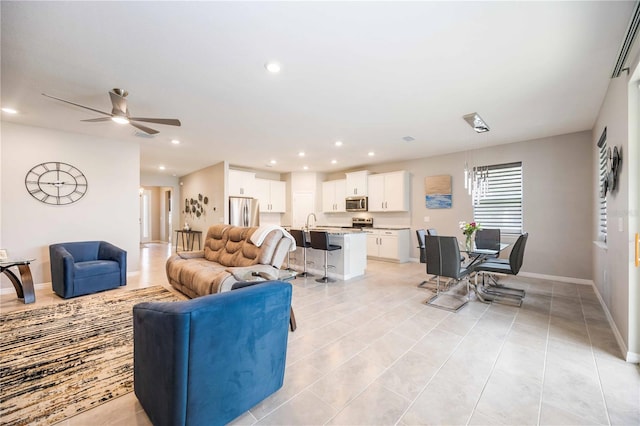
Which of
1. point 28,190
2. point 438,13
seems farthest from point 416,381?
point 28,190

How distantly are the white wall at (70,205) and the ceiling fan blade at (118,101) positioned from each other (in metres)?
2.60

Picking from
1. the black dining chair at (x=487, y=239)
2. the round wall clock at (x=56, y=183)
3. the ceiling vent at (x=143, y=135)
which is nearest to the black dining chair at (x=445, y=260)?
the black dining chair at (x=487, y=239)

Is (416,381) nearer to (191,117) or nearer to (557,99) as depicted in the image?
(557,99)

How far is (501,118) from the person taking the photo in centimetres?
398

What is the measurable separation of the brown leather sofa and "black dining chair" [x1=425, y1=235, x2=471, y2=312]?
2.03 metres

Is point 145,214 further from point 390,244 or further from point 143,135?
point 390,244

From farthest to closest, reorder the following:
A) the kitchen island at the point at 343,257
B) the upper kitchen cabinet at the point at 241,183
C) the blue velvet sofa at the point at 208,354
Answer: the upper kitchen cabinet at the point at 241,183, the kitchen island at the point at 343,257, the blue velvet sofa at the point at 208,354

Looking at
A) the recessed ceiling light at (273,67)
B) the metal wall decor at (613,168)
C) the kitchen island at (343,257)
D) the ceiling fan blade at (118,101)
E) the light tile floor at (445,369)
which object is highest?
the recessed ceiling light at (273,67)

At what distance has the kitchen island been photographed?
486cm

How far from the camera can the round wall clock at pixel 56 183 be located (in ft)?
14.2

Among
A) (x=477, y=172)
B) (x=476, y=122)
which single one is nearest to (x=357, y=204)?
(x=477, y=172)

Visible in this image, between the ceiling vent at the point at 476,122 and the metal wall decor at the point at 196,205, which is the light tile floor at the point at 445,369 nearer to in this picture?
the ceiling vent at the point at 476,122

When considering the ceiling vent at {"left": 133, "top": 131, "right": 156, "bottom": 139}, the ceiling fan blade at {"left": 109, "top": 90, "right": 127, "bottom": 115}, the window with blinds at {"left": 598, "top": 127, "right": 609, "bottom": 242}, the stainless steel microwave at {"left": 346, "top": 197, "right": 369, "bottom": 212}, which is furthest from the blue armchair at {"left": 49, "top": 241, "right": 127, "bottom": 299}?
the window with blinds at {"left": 598, "top": 127, "right": 609, "bottom": 242}

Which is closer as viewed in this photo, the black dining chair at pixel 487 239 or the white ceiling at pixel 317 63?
the white ceiling at pixel 317 63
